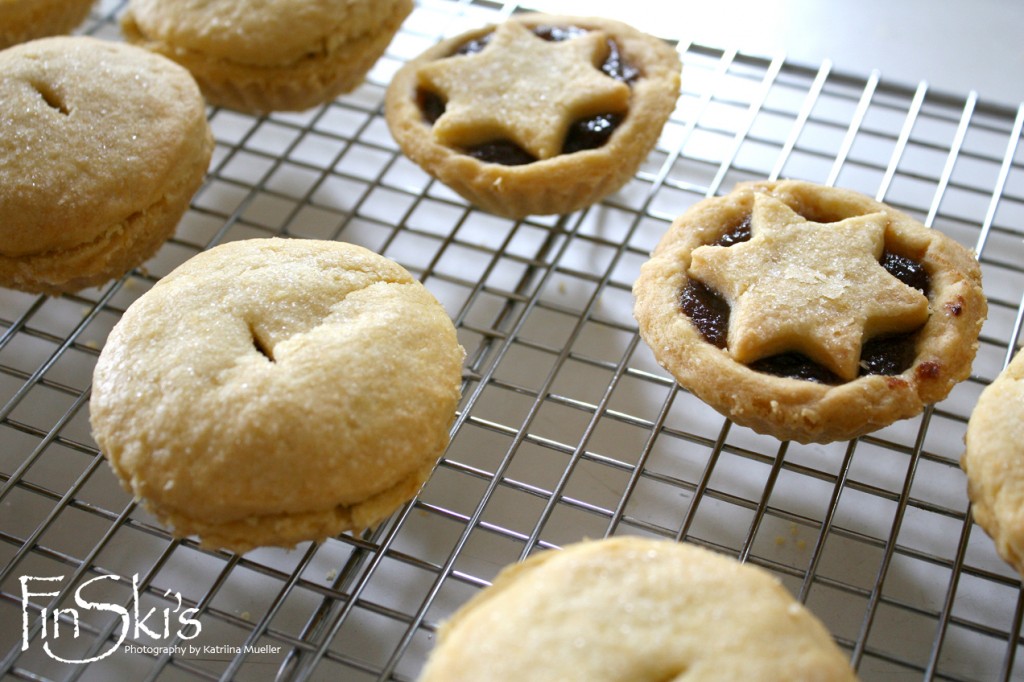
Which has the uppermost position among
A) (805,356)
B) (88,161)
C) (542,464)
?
(88,161)

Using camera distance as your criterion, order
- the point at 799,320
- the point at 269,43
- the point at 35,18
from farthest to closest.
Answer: the point at 35,18, the point at 269,43, the point at 799,320

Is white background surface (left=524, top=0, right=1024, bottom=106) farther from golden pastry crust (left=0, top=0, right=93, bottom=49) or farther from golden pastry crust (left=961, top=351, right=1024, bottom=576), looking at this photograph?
golden pastry crust (left=961, top=351, right=1024, bottom=576)

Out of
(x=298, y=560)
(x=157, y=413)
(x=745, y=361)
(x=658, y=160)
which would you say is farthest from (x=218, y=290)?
(x=658, y=160)

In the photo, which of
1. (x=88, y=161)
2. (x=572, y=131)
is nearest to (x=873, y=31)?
(x=572, y=131)

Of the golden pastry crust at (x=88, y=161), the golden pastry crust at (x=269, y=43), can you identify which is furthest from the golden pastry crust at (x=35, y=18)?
the golden pastry crust at (x=88, y=161)

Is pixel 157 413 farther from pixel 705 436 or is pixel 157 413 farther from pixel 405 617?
pixel 705 436

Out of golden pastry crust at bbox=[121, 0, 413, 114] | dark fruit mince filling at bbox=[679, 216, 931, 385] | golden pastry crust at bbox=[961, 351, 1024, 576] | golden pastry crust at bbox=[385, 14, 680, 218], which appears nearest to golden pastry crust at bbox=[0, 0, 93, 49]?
golden pastry crust at bbox=[121, 0, 413, 114]

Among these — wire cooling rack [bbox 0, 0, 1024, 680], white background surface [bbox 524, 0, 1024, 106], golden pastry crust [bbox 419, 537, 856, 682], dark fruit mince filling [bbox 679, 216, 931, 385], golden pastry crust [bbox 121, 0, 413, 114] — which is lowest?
wire cooling rack [bbox 0, 0, 1024, 680]

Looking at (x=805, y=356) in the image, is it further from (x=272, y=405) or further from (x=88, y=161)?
(x=88, y=161)
